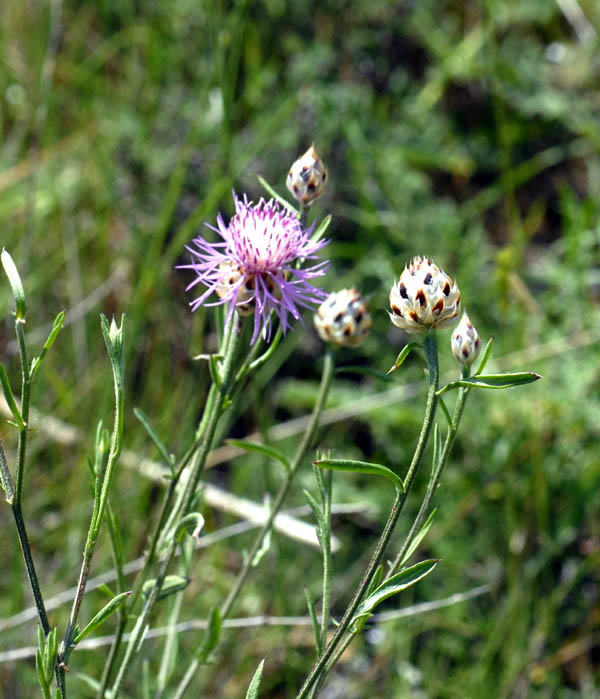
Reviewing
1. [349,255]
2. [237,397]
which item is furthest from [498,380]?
[349,255]

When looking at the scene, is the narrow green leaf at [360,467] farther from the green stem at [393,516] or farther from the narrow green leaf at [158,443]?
the narrow green leaf at [158,443]

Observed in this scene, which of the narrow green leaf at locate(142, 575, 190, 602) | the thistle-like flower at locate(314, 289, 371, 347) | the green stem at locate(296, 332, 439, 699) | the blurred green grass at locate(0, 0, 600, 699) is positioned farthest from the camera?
the blurred green grass at locate(0, 0, 600, 699)

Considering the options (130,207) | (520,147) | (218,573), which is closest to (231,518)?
(218,573)

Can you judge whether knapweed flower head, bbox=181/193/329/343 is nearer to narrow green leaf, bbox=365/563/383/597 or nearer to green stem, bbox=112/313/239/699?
green stem, bbox=112/313/239/699

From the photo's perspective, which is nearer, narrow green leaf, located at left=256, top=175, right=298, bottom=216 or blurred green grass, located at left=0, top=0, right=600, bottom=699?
narrow green leaf, located at left=256, top=175, right=298, bottom=216

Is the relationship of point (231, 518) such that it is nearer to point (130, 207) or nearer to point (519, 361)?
point (519, 361)

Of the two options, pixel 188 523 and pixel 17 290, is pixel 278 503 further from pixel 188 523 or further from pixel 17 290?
pixel 17 290

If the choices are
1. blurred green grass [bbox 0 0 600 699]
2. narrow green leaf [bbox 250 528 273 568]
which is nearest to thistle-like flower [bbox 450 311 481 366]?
narrow green leaf [bbox 250 528 273 568]
